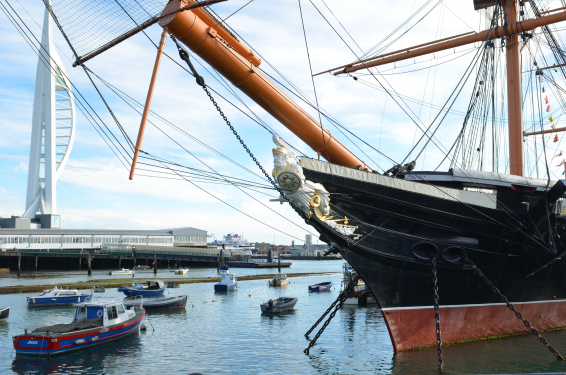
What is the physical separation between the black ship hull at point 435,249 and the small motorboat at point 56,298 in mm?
25965

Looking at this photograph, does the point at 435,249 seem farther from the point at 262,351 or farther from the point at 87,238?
the point at 87,238

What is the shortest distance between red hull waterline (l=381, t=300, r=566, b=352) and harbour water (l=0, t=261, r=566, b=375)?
1.35 ft

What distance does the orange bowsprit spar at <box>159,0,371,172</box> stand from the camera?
12.8 meters

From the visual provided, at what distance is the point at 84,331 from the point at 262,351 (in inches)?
310

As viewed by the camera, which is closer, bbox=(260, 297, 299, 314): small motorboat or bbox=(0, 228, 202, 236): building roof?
bbox=(260, 297, 299, 314): small motorboat

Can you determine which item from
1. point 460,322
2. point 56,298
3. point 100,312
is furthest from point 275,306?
point 460,322

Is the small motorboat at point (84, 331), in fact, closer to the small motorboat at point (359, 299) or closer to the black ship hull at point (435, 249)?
the black ship hull at point (435, 249)

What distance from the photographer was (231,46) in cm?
1404

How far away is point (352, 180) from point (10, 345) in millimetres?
17682

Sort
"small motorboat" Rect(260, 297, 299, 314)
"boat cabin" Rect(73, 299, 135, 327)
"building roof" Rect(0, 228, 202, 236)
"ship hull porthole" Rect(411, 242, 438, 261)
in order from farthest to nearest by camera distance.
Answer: "building roof" Rect(0, 228, 202, 236) → "small motorboat" Rect(260, 297, 299, 314) → "boat cabin" Rect(73, 299, 135, 327) → "ship hull porthole" Rect(411, 242, 438, 261)

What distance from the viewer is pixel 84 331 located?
21297 mm

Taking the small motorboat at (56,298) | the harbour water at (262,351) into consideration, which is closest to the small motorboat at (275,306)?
the harbour water at (262,351)

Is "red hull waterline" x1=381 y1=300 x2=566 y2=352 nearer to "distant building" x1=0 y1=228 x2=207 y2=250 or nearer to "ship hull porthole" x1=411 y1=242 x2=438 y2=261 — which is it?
"ship hull porthole" x1=411 y1=242 x2=438 y2=261

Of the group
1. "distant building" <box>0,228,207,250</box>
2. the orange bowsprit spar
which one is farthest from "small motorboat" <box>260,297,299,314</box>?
"distant building" <box>0,228,207,250</box>
